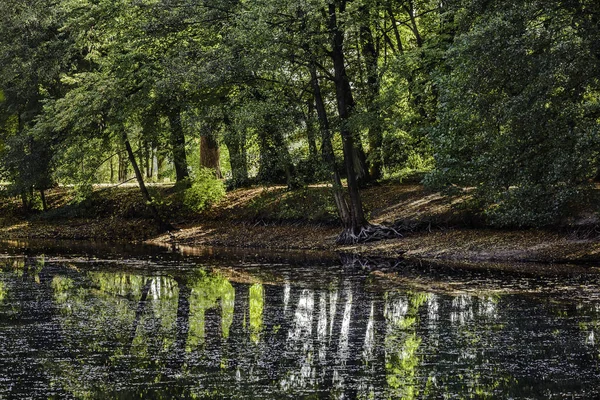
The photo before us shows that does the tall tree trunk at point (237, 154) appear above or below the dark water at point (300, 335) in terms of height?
above

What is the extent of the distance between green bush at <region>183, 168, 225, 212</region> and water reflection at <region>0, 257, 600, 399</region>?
16645 millimetres

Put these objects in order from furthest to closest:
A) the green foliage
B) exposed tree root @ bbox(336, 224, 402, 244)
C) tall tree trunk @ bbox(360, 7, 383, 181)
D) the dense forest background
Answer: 1. exposed tree root @ bbox(336, 224, 402, 244)
2. tall tree trunk @ bbox(360, 7, 383, 181)
3. the dense forest background
4. the green foliage

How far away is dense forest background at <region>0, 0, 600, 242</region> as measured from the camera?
1903 cm

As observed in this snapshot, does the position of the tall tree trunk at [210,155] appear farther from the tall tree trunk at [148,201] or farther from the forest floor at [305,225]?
the tall tree trunk at [148,201]

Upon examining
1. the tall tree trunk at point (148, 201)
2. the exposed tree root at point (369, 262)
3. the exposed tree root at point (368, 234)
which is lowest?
the exposed tree root at point (369, 262)

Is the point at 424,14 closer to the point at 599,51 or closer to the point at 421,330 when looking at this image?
the point at 599,51

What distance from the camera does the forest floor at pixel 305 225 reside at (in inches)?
911

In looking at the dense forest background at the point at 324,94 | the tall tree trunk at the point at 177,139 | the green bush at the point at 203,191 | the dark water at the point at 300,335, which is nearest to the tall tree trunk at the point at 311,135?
the dense forest background at the point at 324,94

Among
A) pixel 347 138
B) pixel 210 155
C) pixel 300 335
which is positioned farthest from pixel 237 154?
pixel 300 335

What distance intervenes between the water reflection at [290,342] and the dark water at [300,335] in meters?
0.03

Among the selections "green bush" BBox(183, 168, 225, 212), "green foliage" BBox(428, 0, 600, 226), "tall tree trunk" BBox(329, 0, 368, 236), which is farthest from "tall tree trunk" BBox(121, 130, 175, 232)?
"green foliage" BBox(428, 0, 600, 226)

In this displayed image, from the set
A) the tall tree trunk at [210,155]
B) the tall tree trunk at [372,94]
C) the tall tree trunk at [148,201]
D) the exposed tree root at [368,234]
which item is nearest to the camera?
the tall tree trunk at [372,94]

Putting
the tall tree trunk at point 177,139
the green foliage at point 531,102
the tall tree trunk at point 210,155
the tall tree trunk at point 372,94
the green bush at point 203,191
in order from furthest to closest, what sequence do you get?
1. the tall tree trunk at point 210,155
2. the green bush at point 203,191
3. the tall tree trunk at point 177,139
4. the tall tree trunk at point 372,94
5. the green foliage at point 531,102

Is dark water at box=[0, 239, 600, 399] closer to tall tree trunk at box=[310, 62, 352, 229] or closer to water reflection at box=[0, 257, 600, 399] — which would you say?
water reflection at box=[0, 257, 600, 399]
